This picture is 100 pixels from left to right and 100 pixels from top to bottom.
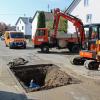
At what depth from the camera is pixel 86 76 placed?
16.0 meters

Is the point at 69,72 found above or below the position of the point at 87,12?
below

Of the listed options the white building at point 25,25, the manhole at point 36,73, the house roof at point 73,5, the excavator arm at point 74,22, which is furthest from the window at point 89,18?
the white building at point 25,25

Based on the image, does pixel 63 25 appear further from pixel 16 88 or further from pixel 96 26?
pixel 16 88

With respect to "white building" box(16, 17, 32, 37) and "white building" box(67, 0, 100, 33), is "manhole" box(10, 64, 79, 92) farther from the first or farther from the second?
"white building" box(16, 17, 32, 37)

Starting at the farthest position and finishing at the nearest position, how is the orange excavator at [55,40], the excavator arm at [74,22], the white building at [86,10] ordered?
the white building at [86,10], the orange excavator at [55,40], the excavator arm at [74,22]

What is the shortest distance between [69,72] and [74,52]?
13200 millimetres

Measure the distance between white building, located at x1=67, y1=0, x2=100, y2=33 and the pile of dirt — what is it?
73.0ft

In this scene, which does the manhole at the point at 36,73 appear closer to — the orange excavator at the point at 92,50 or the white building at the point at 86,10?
the orange excavator at the point at 92,50

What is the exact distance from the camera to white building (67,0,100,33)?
130 ft

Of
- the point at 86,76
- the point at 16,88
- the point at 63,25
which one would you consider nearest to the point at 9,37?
the point at 63,25

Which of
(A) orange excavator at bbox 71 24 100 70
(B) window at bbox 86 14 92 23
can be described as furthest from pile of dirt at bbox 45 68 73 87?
(B) window at bbox 86 14 92 23

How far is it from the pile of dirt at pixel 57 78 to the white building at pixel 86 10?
22244 millimetres

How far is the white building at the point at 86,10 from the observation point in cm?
3953

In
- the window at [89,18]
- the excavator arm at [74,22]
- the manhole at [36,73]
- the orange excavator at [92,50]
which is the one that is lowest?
the manhole at [36,73]
